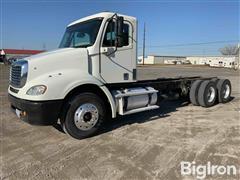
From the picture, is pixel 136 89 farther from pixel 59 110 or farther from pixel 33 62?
pixel 33 62

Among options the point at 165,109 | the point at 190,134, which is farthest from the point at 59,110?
the point at 165,109

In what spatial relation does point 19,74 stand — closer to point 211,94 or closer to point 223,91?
point 211,94

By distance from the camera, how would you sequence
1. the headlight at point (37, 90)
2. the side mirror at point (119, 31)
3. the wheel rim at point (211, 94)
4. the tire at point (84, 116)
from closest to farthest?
the headlight at point (37, 90)
the tire at point (84, 116)
the side mirror at point (119, 31)
the wheel rim at point (211, 94)

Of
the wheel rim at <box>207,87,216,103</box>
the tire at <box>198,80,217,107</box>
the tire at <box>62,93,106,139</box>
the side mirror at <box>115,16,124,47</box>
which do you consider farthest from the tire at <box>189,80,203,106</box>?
the tire at <box>62,93,106,139</box>

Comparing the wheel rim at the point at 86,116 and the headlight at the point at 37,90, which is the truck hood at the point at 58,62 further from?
the wheel rim at the point at 86,116

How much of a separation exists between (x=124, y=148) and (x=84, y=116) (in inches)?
48.1

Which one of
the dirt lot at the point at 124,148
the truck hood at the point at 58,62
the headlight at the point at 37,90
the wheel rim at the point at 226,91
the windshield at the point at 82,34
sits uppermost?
the windshield at the point at 82,34

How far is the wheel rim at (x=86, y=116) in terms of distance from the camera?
5.30 metres

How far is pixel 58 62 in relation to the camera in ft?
17.5

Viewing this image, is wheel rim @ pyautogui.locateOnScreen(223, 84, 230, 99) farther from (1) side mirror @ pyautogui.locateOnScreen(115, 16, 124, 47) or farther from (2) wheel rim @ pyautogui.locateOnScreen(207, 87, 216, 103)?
(1) side mirror @ pyautogui.locateOnScreen(115, 16, 124, 47)

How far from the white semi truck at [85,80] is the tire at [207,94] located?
2275 mm

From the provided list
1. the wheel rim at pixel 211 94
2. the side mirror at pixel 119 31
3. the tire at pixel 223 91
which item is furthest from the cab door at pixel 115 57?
the tire at pixel 223 91

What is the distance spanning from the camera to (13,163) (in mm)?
4148

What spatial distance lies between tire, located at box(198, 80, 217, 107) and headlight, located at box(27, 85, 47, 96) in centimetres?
556
